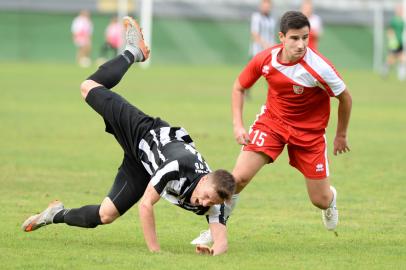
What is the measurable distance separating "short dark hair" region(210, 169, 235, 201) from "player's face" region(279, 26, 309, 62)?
5.41 feet

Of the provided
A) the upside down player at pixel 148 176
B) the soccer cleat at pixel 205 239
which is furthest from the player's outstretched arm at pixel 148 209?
the soccer cleat at pixel 205 239

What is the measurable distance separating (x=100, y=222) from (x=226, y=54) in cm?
4129

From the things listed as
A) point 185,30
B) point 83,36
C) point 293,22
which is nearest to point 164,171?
point 293,22

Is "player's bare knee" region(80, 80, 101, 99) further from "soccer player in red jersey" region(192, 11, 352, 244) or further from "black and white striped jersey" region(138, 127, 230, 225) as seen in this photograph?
"soccer player in red jersey" region(192, 11, 352, 244)

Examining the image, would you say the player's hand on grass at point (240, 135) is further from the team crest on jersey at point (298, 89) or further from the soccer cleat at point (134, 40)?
the soccer cleat at point (134, 40)

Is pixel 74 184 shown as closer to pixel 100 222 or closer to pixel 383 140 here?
pixel 100 222

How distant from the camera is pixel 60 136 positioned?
18.5 metres

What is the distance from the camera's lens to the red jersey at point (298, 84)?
9.02 metres

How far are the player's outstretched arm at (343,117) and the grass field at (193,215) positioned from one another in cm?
93

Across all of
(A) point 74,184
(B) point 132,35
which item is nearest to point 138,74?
(A) point 74,184

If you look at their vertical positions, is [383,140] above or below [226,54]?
above

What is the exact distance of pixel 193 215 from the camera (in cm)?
1099

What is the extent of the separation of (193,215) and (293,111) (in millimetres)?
2214

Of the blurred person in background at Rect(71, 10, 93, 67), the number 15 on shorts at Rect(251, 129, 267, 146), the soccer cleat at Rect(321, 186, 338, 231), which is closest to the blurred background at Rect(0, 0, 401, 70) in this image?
the blurred person in background at Rect(71, 10, 93, 67)
